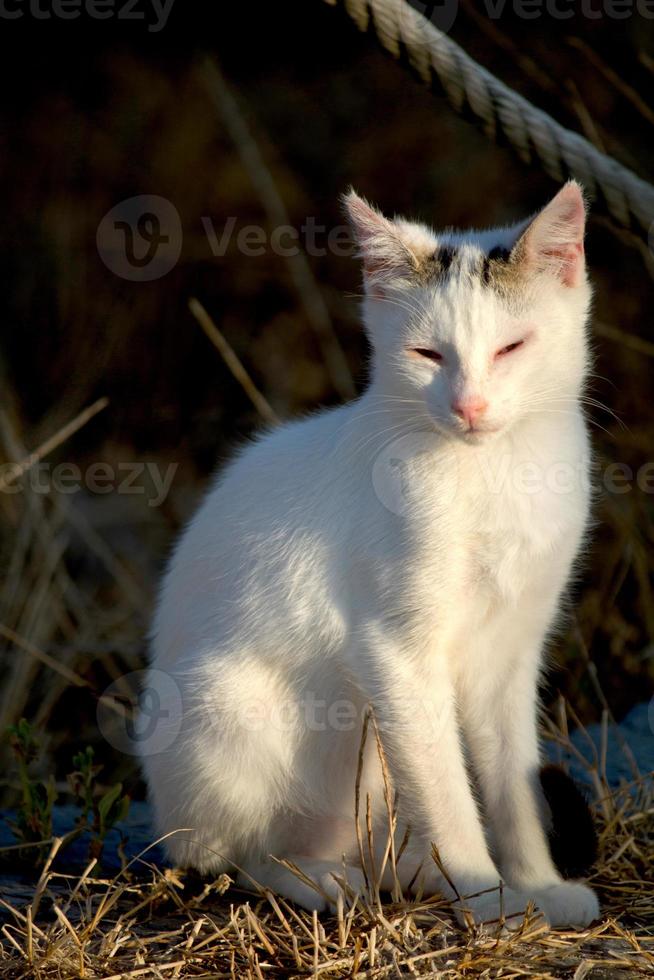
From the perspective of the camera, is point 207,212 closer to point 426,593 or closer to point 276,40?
point 276,40

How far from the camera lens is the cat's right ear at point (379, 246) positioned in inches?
87.6

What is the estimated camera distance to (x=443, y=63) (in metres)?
2.52

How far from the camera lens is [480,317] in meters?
2.08

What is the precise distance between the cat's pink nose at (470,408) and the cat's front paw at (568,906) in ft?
2.71

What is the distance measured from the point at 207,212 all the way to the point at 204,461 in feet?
5.51

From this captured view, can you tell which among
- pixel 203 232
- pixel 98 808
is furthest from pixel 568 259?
pixel 203 232

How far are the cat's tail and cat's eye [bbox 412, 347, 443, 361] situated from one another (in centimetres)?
80

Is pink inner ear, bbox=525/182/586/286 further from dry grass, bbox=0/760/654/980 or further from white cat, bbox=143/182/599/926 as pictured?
dry grass, bbox=0/760/654/980

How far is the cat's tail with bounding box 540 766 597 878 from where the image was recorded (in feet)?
7.29

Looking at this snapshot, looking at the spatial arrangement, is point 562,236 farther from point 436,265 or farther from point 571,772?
point 571,772

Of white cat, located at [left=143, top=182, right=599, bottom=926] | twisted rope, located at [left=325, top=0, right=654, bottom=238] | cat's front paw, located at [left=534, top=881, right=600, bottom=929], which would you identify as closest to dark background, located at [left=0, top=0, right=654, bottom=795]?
twisted rope, located at [left=325, top=0, right=654, bottom=238]

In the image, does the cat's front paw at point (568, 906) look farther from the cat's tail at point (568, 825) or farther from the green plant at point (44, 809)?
the green plant at point (44, 809)

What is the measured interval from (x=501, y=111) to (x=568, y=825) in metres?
1.44

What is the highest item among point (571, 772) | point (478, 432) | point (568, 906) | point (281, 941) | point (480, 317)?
point (480, 317)
